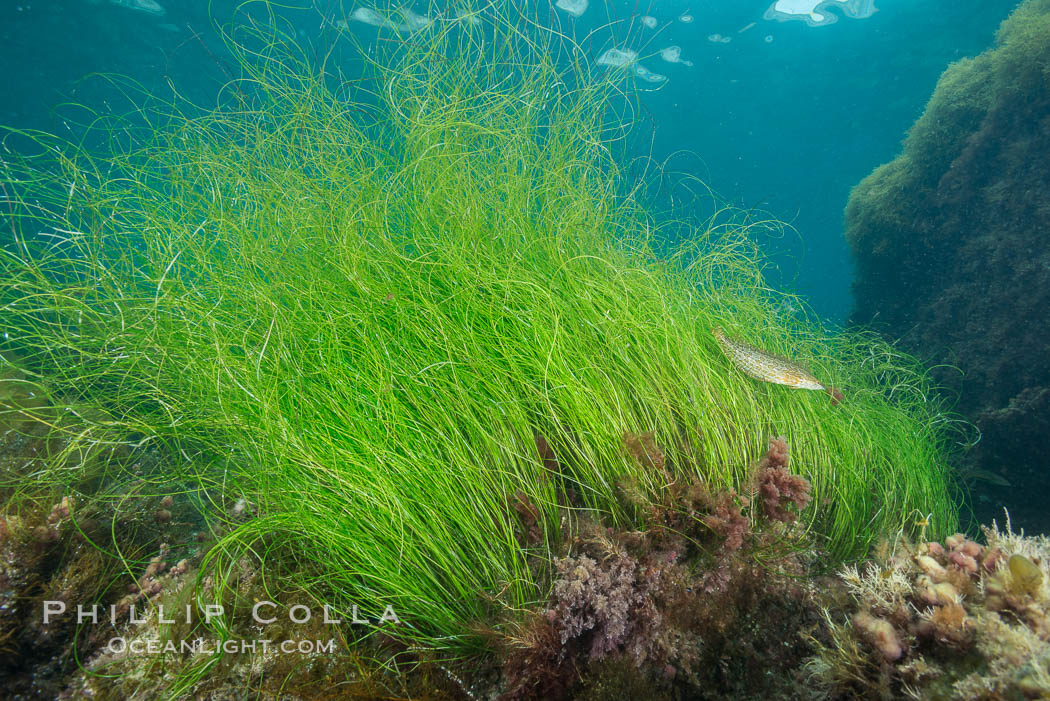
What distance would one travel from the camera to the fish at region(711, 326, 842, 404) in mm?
2901

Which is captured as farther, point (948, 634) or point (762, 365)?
point (762, 365)

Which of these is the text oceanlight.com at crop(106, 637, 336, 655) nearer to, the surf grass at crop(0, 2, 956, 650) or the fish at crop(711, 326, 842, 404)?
the surf grass at crop(0, 2, 956, 650)

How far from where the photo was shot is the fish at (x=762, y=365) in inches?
114

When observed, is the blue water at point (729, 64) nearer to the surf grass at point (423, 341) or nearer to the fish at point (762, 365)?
the surf grass at point (423, 341)

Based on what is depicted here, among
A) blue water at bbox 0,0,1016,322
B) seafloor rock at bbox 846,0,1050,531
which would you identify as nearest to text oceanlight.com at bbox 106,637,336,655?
seafloor rock at bbox 846,0,1050,531

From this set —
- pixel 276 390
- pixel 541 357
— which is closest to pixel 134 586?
pixel 276 390

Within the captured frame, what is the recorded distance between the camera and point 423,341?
2682 millimetres

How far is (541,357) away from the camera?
2.56 metres

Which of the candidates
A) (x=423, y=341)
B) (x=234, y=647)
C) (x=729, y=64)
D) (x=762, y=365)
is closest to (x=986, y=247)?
(x=762, y=365)

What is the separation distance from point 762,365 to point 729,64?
2633 centimetres

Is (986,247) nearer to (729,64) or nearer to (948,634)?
(948,634)

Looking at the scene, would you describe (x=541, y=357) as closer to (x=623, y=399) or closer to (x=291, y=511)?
(x=623, y=399)

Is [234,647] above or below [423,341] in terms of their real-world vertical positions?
below

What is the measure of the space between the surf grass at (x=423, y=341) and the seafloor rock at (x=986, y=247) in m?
1.43
